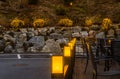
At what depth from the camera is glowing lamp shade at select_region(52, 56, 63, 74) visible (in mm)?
3736

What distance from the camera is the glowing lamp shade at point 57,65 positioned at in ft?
12.3

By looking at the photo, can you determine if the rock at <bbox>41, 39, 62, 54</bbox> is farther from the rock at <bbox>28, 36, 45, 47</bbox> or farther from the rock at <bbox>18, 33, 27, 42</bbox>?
Result: the rock at <bbox>18, 33, 27, 42</bbox>

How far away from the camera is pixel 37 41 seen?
1678cm

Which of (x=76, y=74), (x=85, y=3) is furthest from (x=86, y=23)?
(x=76, y=74)

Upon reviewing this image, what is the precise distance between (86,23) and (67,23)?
0.99m

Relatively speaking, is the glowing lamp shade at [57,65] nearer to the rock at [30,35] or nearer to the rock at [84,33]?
the rock at [84,33]

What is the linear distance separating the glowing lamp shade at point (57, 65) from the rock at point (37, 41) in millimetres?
12545

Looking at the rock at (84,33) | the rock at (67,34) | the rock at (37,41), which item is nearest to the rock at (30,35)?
the rock at (37,41)

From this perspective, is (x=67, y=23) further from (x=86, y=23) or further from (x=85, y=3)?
(x=85, y=3)

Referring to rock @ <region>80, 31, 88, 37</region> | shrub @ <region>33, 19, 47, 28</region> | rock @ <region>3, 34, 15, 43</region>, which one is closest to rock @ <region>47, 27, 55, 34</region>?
shrub @ <region>33, 19, 47, 28</region>

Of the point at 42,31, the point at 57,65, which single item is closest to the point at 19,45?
the point at 42,31

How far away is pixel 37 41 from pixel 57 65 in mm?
12981

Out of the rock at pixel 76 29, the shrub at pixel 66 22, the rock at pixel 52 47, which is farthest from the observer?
the shrub at pixel 66 22

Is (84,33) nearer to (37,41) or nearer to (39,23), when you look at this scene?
(37,41)
